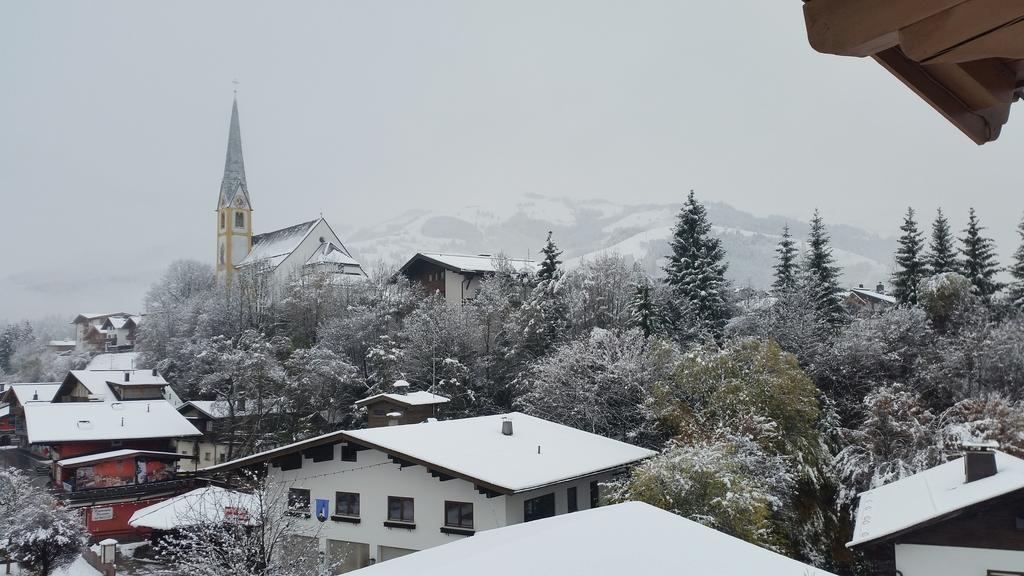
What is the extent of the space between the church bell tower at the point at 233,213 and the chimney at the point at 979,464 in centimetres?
7706

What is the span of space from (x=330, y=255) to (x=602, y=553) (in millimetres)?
63101

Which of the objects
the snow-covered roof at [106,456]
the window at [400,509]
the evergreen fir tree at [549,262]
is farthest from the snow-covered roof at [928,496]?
the snow-covered roof at [106,456]

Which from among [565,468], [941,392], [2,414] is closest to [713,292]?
[941,392]

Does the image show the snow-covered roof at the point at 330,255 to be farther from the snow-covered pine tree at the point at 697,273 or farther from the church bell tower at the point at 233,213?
the snow-covered pine tree at the point at 697,273

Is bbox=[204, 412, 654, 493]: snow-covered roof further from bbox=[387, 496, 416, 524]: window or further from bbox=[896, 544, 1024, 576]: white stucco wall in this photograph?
bbox=[896, 544, 1024, 576]: white stucco wall

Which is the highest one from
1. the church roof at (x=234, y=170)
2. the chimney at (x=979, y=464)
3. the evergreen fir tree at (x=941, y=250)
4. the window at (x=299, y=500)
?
the church roof at (x=234, y=170)

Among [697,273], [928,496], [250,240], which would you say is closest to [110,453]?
[697,273]

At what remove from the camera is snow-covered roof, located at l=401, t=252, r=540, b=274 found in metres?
51.6

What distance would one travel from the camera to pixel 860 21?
1.53 metres

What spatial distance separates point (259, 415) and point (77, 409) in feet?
40.0

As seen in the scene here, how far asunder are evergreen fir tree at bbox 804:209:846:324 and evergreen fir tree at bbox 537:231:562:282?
14075mm

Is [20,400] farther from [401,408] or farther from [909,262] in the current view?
[909,262]

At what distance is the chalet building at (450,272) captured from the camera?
51969 millimetres

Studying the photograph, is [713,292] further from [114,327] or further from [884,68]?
[114,327]
